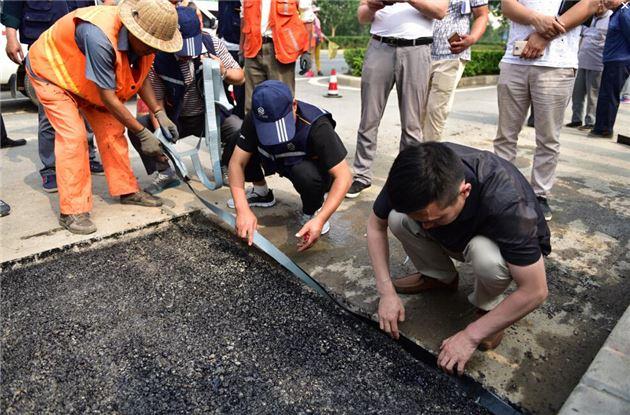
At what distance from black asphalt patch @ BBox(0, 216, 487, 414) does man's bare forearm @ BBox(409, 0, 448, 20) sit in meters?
1.91

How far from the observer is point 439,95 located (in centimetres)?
360

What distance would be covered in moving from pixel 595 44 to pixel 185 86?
5.01 meters

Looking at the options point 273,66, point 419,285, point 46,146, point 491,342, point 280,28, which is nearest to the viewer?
point 491,342

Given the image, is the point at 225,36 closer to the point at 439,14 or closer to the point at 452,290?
the point at 439,14

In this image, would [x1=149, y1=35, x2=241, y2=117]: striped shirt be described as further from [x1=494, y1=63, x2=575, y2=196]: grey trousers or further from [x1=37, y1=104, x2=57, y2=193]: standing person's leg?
[x1=494, y1=63, x2=575, y2=196]: grey trousers

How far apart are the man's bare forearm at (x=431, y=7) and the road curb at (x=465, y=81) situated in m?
6.84

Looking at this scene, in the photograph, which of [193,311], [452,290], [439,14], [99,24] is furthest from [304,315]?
[439,14]

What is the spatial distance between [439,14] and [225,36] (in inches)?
98.8

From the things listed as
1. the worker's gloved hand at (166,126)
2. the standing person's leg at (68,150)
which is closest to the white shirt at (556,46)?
the worker's gloved hand at (166,126)

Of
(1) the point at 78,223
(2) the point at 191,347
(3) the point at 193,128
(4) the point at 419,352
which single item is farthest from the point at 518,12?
(1) the point at 78,223

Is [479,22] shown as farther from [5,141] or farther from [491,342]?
[5,141]

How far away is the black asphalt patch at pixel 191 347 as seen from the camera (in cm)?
168

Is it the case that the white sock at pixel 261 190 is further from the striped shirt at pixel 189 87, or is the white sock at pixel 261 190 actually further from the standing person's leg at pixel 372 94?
the striped shirt at pixel 189 87

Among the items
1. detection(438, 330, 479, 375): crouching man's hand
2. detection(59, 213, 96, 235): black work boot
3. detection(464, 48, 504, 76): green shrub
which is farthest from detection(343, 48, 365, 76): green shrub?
detection(438, 330, 479, 375): crouching man's hand
